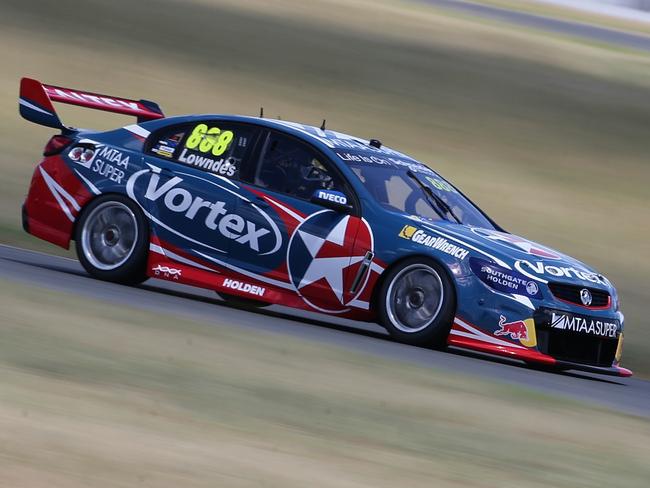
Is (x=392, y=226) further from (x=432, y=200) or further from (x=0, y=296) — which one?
(x=0, y=296)

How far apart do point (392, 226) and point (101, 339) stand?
2.67 m

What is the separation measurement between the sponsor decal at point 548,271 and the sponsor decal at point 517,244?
16 centimetres

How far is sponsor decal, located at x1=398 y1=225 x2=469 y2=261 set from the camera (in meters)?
9.01

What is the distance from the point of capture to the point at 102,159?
33.8 ft

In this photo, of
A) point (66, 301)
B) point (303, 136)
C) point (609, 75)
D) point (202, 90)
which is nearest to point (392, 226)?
point (303, 136)

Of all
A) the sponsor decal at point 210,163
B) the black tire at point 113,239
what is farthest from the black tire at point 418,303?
the black tire at point 113,239

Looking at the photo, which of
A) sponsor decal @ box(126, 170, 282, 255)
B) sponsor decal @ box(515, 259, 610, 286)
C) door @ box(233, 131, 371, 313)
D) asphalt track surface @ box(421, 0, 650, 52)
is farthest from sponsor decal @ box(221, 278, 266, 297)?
asphalt track surface @ box(421, 0, 650, 52)

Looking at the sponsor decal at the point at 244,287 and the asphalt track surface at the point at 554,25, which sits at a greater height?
the asphalt track surface at the point at 554,25

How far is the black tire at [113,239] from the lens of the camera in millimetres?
9984

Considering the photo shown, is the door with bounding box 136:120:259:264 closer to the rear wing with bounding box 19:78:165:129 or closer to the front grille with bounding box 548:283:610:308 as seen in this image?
the rear wing with bounding box 19:78:165:129

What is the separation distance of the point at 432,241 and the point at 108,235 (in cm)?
267

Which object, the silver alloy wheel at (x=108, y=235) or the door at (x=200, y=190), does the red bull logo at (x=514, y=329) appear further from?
the silver alloy wheel at (x=108, y=235)

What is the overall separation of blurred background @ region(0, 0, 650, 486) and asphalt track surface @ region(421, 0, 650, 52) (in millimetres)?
427

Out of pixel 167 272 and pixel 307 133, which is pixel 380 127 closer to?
pixel 307 133
